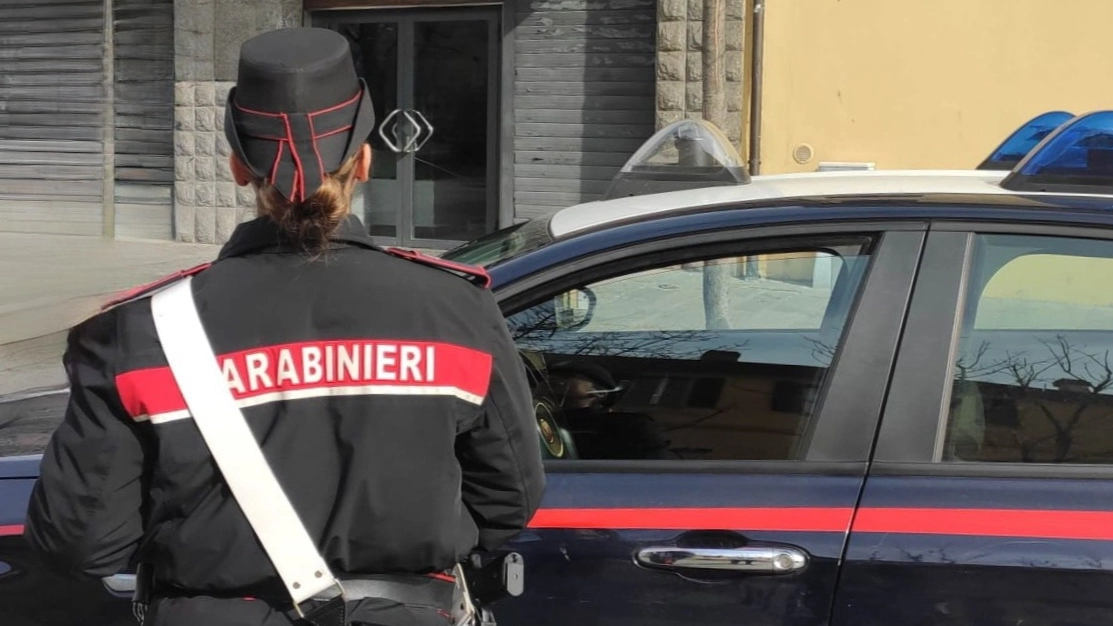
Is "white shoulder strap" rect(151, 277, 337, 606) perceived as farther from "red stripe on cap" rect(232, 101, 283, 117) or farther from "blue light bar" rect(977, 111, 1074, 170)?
"blue light bar" rect(977, 111, 1074, 170)

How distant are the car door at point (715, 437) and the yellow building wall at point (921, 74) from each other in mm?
7226

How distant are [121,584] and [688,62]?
328 inches

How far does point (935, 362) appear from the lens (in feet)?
7.34

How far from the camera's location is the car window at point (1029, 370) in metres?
2.25

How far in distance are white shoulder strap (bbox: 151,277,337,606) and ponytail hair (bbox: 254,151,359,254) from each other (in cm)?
18

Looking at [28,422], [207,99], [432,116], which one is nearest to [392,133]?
[432,116]

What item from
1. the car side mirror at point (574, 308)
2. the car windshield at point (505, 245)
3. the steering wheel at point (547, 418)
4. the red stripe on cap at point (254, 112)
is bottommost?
the steering wheel at point (547, 418)

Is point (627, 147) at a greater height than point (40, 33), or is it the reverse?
point (40, 33)

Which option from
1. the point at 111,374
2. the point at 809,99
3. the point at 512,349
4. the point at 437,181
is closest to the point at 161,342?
the point at 111,374

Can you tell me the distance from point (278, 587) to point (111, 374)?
14.6 inches

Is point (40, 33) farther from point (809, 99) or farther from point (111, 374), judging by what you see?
point (111, 374)

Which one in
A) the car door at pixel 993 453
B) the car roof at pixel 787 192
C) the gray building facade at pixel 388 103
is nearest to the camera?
the car door at pixel 993 453

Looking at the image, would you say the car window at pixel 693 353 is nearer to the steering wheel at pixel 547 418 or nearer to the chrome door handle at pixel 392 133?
the steering wheel at pixel 547 418

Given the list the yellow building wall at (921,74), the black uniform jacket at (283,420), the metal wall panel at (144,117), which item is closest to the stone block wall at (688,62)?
the yellow building wall at (921,74)
